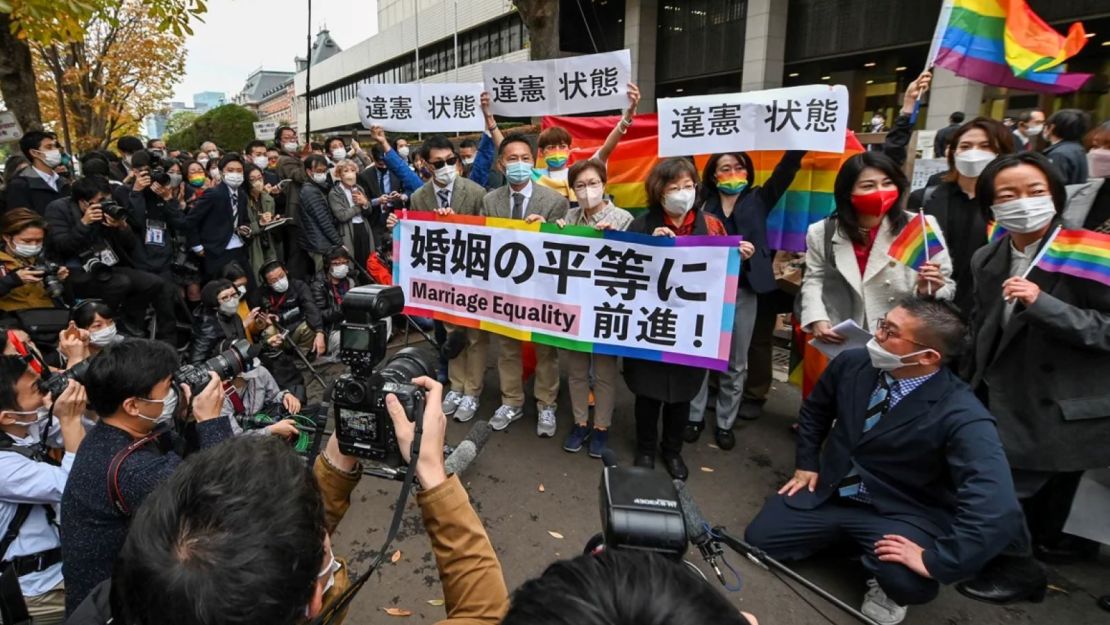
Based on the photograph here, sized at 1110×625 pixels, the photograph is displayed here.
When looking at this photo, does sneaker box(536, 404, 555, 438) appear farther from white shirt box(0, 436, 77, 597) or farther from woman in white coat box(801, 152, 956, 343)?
white shirt box(0, 436, 77, 597)

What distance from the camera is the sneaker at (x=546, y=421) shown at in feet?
14.1

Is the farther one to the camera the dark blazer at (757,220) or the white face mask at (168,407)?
the dark blazer at (757,220)

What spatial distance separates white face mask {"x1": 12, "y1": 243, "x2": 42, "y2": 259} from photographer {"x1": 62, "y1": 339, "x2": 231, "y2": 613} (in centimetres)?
354

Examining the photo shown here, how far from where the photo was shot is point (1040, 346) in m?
2.72

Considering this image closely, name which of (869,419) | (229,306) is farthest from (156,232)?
(869,419)

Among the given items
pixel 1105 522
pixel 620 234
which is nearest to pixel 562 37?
pixel 620 234

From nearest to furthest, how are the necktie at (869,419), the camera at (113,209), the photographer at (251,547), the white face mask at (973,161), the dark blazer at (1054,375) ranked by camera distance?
the photographer at (251,547) → the dark blazer at (1054,375) → the necktie at (869,419) → the white face mask at (973,161) → the camera at (113,209)

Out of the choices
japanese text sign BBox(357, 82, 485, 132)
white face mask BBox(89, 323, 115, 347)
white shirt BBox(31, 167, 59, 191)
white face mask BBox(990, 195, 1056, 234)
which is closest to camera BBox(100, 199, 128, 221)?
white shirt BBox(31, 167, 59, 191)

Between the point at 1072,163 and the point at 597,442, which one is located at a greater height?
the point at 1072,163

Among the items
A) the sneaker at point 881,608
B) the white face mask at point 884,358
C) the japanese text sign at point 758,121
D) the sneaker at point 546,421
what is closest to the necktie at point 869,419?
the white face mask at point 884,358

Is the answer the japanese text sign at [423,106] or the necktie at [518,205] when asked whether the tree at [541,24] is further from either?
the necktie at [518,205]

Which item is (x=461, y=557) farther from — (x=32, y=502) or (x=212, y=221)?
(x=212, y=221)

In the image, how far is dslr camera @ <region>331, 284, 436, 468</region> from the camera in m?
1.61

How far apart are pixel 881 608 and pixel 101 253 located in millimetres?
6450
